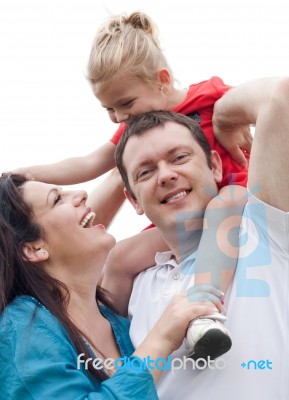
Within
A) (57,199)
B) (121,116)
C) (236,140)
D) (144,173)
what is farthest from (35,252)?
(236,140)

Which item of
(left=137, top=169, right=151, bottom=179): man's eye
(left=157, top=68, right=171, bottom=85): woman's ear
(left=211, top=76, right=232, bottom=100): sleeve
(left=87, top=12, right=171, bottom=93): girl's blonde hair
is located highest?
(left=87, top=12, right=171, bottom=93): girl's blonde hair

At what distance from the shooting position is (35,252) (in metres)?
2.13

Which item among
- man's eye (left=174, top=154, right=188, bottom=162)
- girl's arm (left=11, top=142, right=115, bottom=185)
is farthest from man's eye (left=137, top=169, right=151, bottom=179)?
girl's arm (left=11, top=142, right=115, bottom=185)

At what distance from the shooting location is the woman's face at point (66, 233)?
6.97 feet

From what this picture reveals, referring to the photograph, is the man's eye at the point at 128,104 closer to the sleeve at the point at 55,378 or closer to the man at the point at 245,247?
the man at the point at 245,247

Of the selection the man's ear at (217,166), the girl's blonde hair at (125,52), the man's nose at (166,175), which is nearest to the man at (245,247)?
the man's nose at (166,175)

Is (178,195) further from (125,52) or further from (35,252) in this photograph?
(125,52)

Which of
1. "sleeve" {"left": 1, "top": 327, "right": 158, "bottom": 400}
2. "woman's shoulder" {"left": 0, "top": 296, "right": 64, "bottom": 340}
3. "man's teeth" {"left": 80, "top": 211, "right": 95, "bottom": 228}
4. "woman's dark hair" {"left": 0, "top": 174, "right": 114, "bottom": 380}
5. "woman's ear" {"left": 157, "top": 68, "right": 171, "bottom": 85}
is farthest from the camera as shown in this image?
"woman's ear" {"left": 157, "top": 68, "right": 171, "bottom": 85}

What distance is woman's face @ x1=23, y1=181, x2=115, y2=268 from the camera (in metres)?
2.12

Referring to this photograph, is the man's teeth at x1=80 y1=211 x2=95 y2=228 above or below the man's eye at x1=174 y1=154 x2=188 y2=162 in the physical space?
below

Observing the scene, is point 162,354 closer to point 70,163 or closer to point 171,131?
point 171,131

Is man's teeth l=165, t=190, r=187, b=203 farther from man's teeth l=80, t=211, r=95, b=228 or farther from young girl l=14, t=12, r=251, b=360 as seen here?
man's teeth l=80, t=211, r=95, b=228

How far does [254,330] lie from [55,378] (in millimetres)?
612

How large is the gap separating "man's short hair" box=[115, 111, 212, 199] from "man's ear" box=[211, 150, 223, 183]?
0.12 feet
